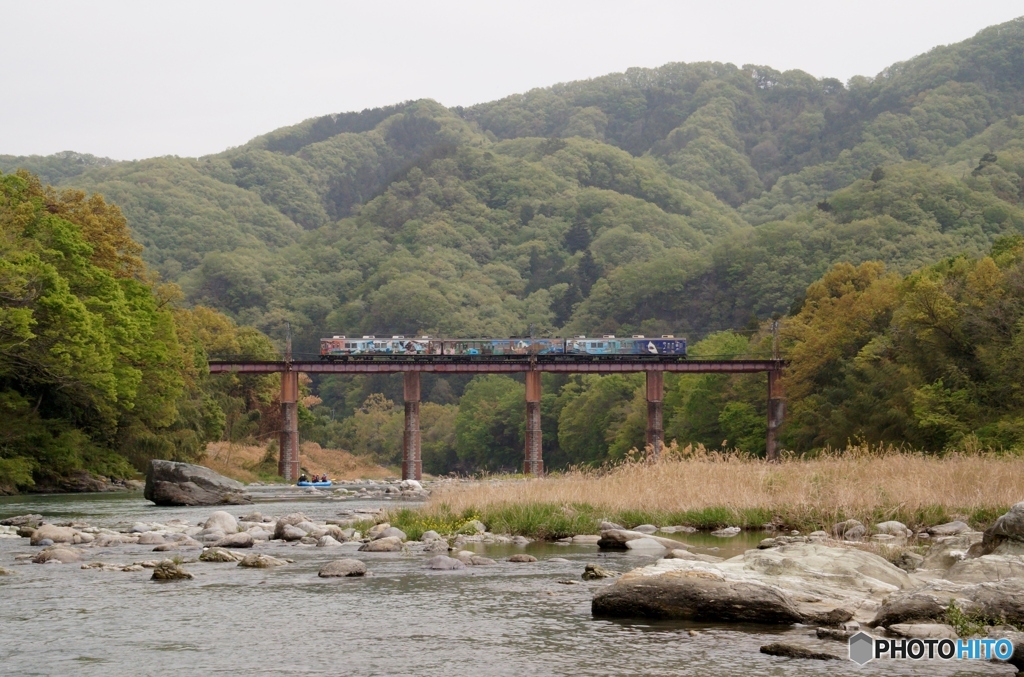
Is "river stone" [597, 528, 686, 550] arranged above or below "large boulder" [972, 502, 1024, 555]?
below

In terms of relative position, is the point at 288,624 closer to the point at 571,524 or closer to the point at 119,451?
the point at 571,524

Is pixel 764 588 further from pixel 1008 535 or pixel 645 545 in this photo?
pixel 645 545

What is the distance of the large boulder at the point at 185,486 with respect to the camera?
49.0 metres

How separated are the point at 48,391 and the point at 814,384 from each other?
53.8m

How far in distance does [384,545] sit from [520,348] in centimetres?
8220

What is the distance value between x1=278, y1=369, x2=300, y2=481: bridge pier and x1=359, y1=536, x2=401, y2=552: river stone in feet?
232

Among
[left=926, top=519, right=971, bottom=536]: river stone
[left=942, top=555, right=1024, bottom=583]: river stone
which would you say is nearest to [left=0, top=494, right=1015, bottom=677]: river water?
[left=942, top=555, right=1024, bottom=583]: river stone

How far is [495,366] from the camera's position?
104 meters

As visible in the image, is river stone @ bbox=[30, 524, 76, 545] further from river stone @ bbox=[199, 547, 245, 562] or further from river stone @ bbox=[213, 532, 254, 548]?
river stone @ bbox=[199, 547, 245, 562]

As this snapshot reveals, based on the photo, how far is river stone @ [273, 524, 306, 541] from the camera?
108 feet

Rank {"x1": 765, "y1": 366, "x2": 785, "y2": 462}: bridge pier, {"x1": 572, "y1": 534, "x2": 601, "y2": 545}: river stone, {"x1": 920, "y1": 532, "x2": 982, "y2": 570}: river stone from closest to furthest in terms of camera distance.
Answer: {"x1": 920, "y1": 532, "x2": 982, "y2": 570}: river stone < {"x1": 572, "y1": 534, "x2": 601, "y2": 545}: river stone < {"x1": 765, "y1": 366, "x2": 785, "y2": 462}: bridge pier

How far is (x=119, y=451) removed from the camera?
73500 millimetres

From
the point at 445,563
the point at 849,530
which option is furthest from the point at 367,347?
the point at 445,563

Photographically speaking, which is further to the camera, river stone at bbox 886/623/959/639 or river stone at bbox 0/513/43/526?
river stone at bbox 0/513/43/526
